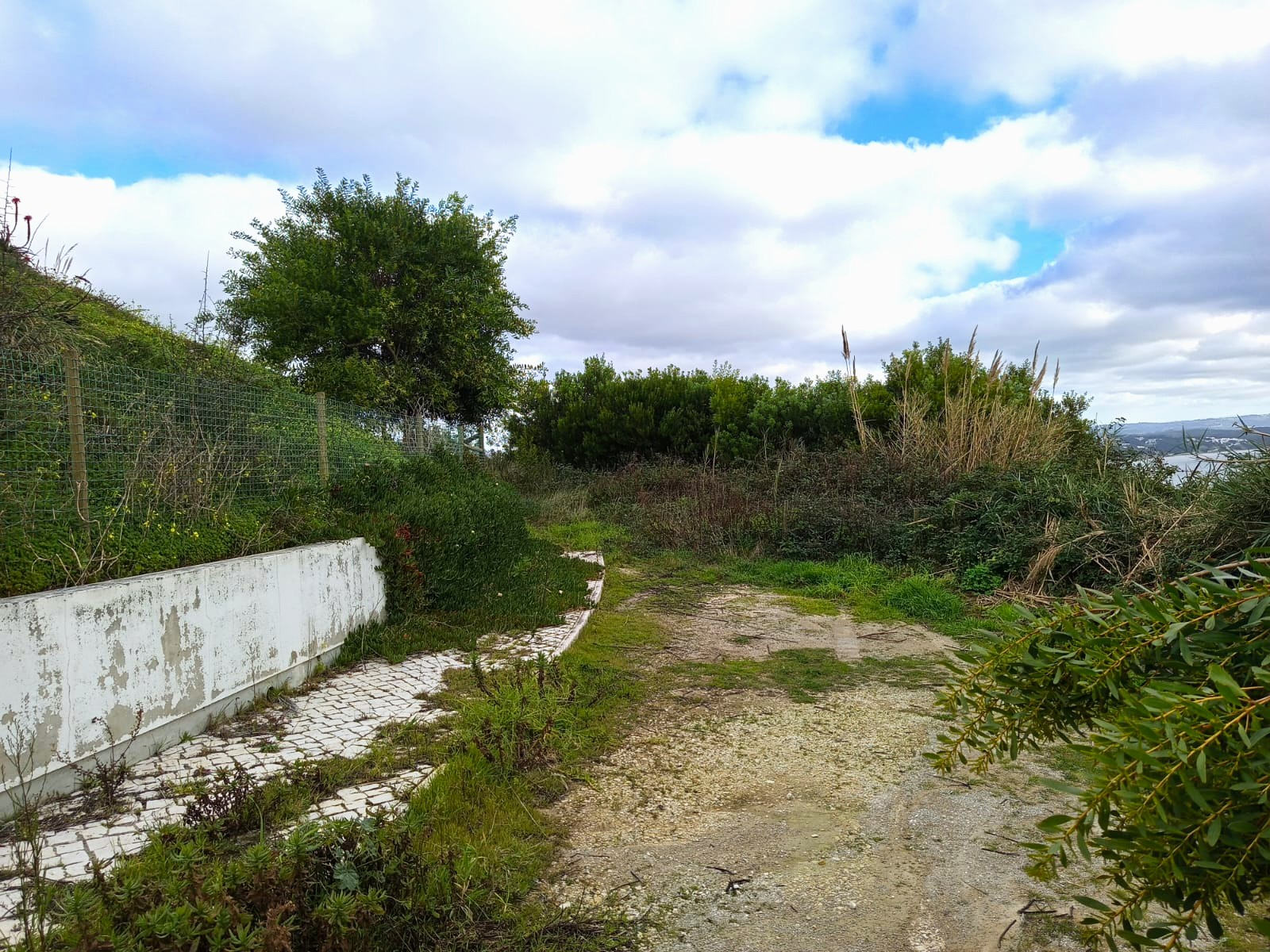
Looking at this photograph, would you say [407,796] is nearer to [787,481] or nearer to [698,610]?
[698,610]

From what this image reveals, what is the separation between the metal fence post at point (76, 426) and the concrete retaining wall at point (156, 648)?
738 mm

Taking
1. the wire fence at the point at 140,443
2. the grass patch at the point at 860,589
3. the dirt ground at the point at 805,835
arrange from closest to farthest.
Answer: the dirt ground at the point at 805,835 → the wire fence at the point at 140,443 → the grass patch at the point at 860,589

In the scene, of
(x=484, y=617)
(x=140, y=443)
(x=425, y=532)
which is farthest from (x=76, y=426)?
(x=484, y=617)

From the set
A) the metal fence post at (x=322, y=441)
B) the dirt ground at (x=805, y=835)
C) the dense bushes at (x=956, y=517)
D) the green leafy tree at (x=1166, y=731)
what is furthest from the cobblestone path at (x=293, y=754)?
the dense bushes at (x=956, y=517)

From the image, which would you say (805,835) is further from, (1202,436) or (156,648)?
(1202,436)

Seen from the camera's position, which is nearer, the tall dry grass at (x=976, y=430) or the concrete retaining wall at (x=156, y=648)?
the concrete retaining wall at (x=156, y=648)

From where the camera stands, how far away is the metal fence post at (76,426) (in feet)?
16.0

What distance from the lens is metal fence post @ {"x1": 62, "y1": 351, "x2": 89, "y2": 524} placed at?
16.0 ft

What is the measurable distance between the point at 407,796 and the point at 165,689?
1810 mm

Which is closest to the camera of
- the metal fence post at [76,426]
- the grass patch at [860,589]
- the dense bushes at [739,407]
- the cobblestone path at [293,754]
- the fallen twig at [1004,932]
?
the fallen twig at [1004,932]

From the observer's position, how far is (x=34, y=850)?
8.26 ft

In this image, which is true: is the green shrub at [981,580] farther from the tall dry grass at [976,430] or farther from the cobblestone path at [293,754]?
the cobblestone path at [293,754]

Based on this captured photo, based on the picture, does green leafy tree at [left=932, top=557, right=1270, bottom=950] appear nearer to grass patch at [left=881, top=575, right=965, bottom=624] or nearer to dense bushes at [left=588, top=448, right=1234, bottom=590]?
dense bushes at [left=588, top=448, right=1234, bottom=590]

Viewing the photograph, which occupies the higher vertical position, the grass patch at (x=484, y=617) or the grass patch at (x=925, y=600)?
the grass patch at (x=484, y=617)
